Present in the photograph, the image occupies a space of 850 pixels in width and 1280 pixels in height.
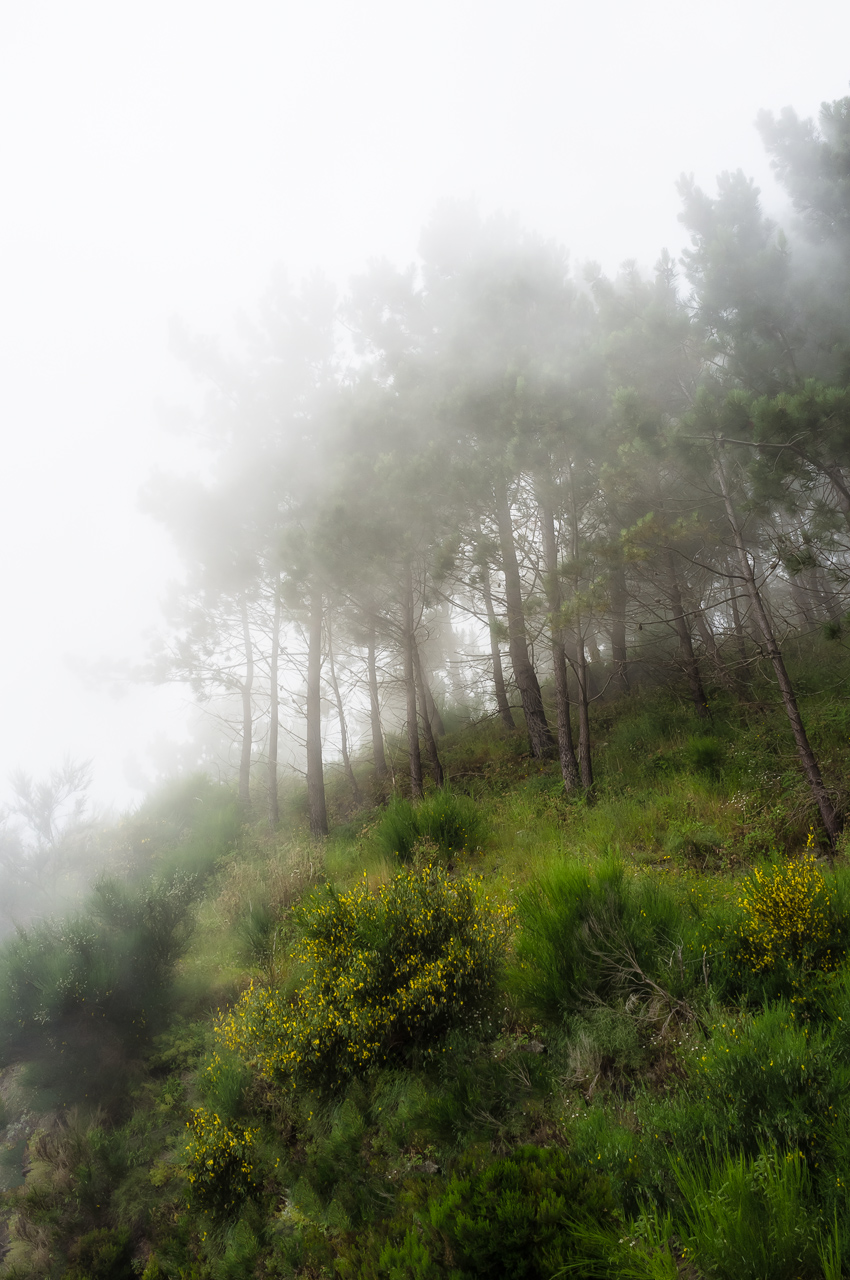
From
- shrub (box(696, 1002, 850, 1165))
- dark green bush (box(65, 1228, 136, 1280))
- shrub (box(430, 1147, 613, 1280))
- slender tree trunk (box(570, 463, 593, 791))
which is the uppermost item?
slender tree trunk (box(570, 463, 593, 791))

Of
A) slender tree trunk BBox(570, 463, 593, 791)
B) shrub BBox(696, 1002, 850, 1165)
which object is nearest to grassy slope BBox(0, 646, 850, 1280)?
shrub BBox(696, 1002, 850, 1165)

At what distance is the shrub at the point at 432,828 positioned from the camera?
7.64m

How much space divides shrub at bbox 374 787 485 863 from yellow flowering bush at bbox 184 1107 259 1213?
3.71m

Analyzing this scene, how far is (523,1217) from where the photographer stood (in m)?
2.32

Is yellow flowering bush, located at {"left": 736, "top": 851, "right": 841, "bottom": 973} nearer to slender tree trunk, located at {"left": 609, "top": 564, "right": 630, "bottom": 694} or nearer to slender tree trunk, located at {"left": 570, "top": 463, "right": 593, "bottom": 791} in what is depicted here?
slender tree trunk, located at {"left": 570, "top": 463, "right": 593, "bottom": 791}

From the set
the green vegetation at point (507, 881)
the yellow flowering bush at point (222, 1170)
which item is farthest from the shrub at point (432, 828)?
the yellow flowering bush at point (222, 1170)

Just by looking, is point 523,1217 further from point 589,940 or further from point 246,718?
point 246,718

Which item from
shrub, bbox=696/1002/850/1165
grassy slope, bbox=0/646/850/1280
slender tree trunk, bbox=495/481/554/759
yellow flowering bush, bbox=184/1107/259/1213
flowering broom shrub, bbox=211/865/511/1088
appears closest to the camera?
shrub, bbox=696/1002/850/1165

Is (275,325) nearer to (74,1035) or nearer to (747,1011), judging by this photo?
(74,1035)

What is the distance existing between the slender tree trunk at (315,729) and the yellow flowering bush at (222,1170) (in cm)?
801

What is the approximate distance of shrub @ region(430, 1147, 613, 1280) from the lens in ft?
7.32

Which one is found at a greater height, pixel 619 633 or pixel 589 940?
pixel 619 633

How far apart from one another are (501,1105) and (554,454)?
943 cm

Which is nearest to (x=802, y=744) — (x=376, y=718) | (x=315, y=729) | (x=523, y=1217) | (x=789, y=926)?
(x=789, y=926)
